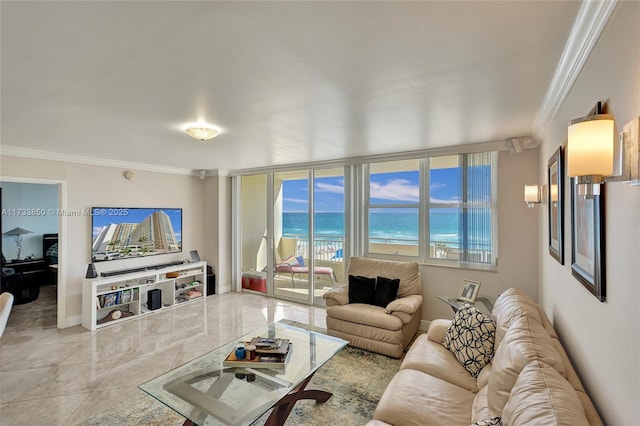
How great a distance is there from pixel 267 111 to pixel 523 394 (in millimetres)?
2329

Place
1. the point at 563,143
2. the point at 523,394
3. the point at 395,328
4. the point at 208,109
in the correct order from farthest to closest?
1. the point at 395,328
2. the point at 208,109
3. the point at 563,143
4. the point at 523,394

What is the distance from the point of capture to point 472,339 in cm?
219

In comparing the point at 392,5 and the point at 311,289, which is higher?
the point at 392,5

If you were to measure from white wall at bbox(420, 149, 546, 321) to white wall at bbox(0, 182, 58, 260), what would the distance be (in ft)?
25.3

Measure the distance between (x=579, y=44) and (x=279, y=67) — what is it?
1457 mm

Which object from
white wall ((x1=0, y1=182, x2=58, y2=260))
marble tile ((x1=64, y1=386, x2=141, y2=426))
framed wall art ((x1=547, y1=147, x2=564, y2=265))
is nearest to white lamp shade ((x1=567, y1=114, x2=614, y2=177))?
framed wall art ((x1=547, y1=147, x2=564, y2=265))

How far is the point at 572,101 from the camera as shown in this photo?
5.69 ft

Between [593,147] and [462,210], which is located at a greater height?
[593,147]

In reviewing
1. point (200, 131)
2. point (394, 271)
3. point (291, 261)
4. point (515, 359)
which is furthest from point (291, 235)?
point (515, 359)

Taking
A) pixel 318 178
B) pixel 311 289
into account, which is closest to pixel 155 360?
pixel 311 289

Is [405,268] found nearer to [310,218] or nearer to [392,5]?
[310,218]

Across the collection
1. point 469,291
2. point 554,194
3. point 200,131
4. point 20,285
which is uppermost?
point 200,131

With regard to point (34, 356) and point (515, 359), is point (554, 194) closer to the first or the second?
point (515, 359)

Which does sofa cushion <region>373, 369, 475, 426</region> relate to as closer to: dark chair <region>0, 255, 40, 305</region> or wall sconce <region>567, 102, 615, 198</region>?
wall sconce <region>567, 102, 615, 198</region>
